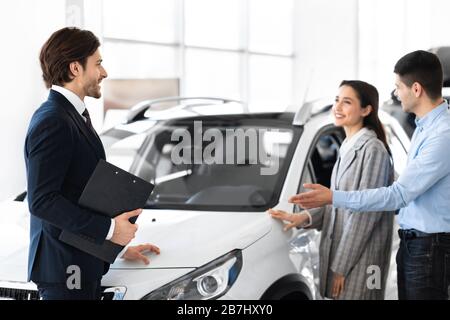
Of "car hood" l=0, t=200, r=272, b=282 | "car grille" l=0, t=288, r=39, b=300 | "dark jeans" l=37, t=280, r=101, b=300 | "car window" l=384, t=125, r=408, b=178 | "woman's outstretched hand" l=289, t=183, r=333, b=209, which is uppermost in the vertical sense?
"car window" l=384, t=125, r=408, b=178

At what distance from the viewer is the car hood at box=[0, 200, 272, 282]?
2777mm

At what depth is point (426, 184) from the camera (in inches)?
108

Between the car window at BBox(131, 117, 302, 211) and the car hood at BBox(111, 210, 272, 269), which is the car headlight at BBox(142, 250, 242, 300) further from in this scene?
the car window at BBox(131, 117, 302, 211)

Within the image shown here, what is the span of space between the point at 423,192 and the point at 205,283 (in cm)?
94

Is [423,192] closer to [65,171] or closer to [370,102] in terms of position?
[370,102]

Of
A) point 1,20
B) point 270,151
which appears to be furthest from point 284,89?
point 270,151

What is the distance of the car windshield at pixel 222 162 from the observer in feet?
11.1

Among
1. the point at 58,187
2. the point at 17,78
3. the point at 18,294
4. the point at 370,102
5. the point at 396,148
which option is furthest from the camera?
the point at 17,78

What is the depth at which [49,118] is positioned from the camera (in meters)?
2.33

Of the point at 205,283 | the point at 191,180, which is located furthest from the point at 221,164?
the point at 205,283

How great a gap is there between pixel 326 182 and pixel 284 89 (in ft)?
32.8

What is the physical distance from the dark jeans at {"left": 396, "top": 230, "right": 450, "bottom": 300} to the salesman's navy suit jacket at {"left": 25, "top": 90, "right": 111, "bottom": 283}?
1.24 m

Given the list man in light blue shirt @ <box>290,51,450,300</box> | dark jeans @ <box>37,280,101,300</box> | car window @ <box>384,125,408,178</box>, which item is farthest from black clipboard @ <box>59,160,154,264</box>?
car window @ <box>384,125,408,178</box>

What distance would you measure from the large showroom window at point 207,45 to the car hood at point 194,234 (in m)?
6.15
